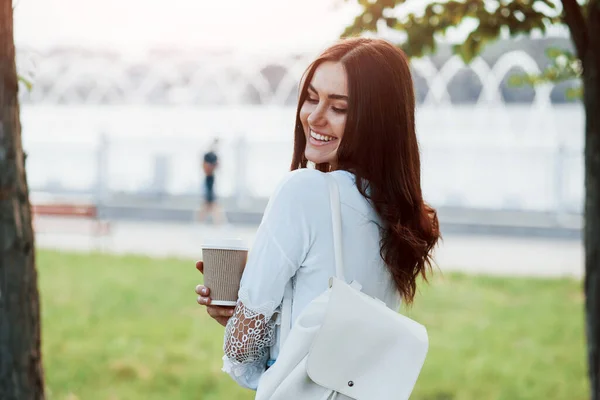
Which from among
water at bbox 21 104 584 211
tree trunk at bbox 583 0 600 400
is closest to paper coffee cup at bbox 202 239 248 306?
tree trunk at bbox 583 0 600 400

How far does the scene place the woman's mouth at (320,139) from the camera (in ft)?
6.25

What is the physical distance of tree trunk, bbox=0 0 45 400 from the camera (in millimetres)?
2477

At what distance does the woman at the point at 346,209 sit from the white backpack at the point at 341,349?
0.04m

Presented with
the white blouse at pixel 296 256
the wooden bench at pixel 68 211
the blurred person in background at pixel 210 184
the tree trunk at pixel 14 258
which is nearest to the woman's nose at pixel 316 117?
the white blouse at pixel 296 256

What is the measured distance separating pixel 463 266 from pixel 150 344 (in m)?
4.51

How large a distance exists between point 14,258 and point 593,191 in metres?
1.96

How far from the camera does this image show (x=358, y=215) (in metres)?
1.79

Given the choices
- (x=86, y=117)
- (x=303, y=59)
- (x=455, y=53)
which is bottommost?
(x=86, y=117)

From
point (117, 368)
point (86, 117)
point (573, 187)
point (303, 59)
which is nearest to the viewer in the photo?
point (117, 368)

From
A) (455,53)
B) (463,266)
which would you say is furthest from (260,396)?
(463,266)

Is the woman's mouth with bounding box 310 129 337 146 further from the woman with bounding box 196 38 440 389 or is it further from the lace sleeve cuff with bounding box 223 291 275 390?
the lace sleeve cuff with bounding box 223 291 275 390

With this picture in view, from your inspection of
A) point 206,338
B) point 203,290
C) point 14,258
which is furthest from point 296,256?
point 206,338

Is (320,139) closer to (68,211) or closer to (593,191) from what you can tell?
(593,191)

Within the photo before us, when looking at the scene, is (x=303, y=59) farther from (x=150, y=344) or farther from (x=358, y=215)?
(x=358, y=215)
